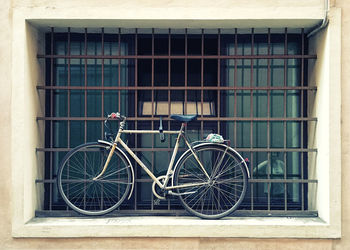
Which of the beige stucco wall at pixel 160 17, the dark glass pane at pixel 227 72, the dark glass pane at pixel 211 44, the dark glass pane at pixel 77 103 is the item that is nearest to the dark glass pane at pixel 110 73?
the dark glass pane at pixel 77 103

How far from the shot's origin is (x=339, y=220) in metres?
5.49

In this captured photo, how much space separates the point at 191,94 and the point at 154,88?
1.79ft

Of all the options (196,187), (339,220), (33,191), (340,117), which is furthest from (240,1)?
(33,191)

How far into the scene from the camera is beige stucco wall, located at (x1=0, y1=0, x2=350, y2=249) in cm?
548

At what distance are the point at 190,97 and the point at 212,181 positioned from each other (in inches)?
43.4

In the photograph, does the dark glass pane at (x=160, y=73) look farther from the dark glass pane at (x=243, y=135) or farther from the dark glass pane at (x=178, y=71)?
the dark glass pane at (x=243, y=135)

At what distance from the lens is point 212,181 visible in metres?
5.68

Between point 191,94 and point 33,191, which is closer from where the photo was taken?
point 33,191

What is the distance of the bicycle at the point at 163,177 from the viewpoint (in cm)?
564

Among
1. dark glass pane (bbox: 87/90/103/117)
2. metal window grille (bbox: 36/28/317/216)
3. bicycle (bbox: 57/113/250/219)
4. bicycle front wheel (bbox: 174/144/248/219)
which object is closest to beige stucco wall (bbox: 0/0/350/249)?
bicycle (bbox: 57/113/250/219)

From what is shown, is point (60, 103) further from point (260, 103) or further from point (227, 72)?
point (260, 103)

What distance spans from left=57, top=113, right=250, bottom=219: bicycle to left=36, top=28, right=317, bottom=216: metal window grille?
8.2 inches

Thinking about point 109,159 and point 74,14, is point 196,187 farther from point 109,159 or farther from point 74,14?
point 74,14

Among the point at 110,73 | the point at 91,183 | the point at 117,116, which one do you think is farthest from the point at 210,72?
the point at 91,183
